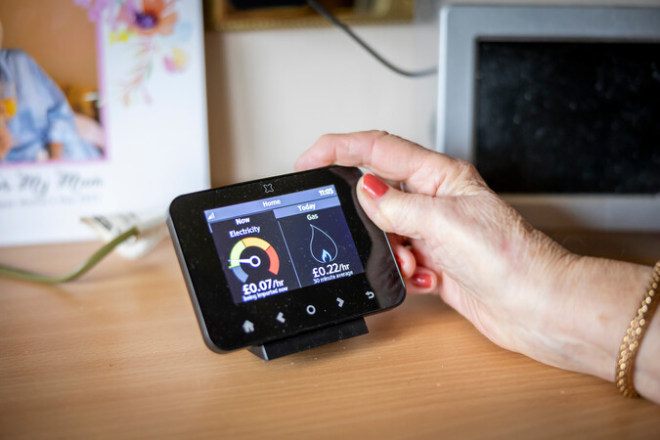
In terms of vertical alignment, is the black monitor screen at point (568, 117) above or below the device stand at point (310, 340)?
above

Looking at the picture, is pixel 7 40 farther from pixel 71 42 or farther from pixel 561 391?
pixel 561 391

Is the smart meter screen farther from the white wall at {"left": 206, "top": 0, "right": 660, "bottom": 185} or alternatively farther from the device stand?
the white wall at {"left": 206, "top": 0, "right": 660, "bottom": 185}

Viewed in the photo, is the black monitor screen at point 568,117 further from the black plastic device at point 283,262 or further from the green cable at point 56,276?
the green cable at point 56,276

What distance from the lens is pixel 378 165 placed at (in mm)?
685

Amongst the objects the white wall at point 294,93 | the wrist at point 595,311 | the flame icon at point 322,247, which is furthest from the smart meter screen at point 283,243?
the white wall at point 294,93

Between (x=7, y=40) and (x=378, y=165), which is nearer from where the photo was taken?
(x=378, y=165)

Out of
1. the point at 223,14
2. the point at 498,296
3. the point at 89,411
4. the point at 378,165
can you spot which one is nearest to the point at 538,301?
the point at 498,296

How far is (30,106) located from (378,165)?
1.74ft

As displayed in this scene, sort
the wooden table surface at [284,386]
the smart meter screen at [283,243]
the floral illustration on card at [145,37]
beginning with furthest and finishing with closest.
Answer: the floral illustration on card at [145,37]
the smart meter screen at [283,243]
the wooden table surface at [284,386]

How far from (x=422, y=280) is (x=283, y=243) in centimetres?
18

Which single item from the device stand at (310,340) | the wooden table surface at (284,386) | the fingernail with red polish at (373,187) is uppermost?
the fingernail with red polish at (373,187)

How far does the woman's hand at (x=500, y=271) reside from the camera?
1.66 feet

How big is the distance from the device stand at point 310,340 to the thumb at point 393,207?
108 millimetres

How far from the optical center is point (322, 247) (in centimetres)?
60
